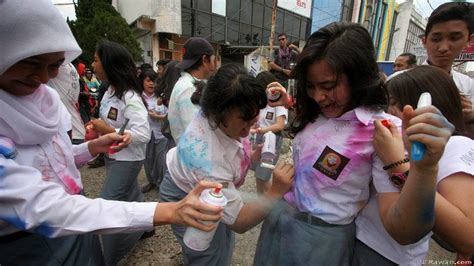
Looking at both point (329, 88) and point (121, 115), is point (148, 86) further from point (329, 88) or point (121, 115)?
point (329, 88)

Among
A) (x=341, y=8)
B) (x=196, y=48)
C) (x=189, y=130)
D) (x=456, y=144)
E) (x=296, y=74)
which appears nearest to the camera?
(x=456, y=144)

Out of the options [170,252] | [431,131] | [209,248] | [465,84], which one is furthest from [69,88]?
[465,84]

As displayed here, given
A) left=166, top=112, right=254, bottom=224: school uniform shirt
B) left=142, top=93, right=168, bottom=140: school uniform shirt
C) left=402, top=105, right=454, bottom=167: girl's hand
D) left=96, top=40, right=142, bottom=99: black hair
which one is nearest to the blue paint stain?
left=166, top=112, right=254, bottom=224: school uniform shirt

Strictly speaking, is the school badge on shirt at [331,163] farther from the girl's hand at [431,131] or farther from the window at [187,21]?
the window at [187,21]

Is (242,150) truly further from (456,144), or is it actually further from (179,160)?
(456,144)

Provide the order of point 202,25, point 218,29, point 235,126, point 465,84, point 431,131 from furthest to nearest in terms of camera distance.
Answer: point 218,29, point 202,25, point 465,84, point 235,126, point 431,131

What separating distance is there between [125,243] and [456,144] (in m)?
2.30

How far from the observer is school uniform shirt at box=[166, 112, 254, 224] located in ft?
3.93

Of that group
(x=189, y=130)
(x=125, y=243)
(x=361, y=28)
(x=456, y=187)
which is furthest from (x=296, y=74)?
(x=125, y=243)

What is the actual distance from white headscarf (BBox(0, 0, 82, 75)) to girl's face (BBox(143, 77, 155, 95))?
3242 mm

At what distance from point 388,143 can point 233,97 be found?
2.30 feet

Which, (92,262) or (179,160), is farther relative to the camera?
(179,160)

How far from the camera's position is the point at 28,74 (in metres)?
0.86

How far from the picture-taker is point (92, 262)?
1130mm
